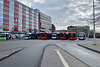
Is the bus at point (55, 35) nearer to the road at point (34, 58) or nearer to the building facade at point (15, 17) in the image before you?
the road at point (34, 58)

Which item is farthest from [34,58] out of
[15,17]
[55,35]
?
[15,17]

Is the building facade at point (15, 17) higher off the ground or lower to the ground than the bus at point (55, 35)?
higher

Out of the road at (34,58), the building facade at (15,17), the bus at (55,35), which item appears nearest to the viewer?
the road at (34,58)

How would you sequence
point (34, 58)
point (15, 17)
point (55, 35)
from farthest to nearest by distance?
point (15, 17), point (55, 35), point (34, 58)

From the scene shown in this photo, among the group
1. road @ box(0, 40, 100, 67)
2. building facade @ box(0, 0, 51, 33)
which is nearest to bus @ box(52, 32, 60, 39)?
road @ box(0, 40, 100, 67)

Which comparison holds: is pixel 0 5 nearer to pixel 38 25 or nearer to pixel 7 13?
pixel 7 13

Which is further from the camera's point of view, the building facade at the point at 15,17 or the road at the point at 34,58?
the building facade at the point at 15,17

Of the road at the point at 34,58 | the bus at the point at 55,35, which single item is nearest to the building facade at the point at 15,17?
the bus at the point at 55,35

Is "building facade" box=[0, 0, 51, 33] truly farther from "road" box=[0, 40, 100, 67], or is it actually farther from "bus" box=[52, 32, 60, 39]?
"road" box=[0, 40, 100, 67]

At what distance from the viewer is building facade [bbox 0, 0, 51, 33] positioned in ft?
188

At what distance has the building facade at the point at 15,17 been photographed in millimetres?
57309

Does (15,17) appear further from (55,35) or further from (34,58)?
(34,58)

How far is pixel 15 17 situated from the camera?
67.4 meters

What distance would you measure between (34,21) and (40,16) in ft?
45.3
